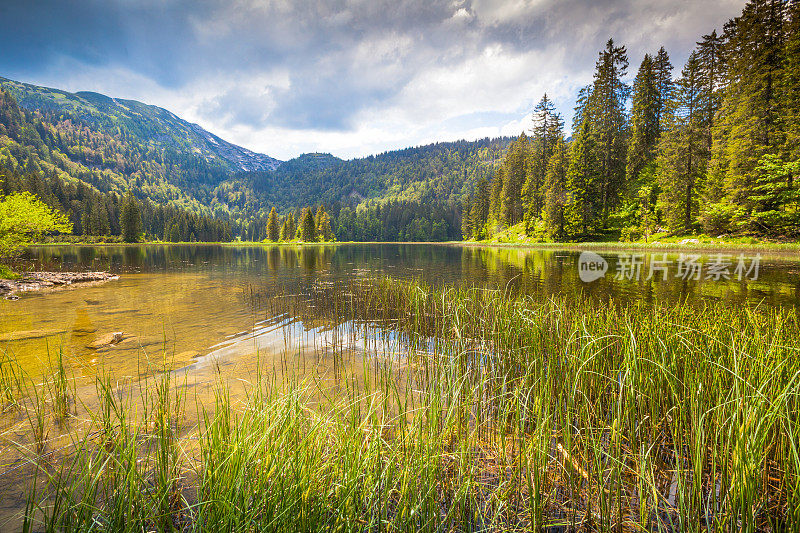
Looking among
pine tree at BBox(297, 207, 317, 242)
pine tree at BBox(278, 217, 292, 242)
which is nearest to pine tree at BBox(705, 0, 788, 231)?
pine tree at BBox(297, 207, 317, 242)

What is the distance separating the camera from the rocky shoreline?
48.1ft

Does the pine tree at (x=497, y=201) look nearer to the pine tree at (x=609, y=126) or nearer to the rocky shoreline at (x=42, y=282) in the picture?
the pine tree at (x=609, y=126)

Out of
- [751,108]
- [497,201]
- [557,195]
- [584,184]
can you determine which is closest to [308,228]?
[497,201]

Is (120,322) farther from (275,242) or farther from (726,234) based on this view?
(275,242)

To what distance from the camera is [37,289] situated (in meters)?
15.7

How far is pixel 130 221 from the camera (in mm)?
98562

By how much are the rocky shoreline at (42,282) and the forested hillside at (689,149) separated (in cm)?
4604

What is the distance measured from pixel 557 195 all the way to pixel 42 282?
1997 inches

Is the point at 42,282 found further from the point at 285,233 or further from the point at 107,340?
the point at 285,233

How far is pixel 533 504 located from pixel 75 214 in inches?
5765

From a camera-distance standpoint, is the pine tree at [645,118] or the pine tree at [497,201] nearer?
the pine tree at [645,118]

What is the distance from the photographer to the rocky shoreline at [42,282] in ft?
48.1

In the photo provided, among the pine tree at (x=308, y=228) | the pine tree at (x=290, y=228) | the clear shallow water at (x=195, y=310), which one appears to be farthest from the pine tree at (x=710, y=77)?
the pine tree at (x=290, y=228)

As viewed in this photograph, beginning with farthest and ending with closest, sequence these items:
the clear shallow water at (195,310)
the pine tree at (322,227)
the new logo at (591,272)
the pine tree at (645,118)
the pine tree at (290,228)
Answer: the pine tree at (322,227) → the pine tree at (290,228) → the pine tree at (645,118) → the new logo at (591,272) → the clear shallow water at (195,310)
